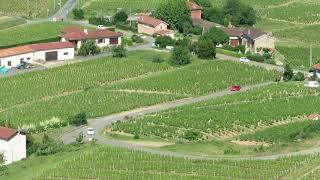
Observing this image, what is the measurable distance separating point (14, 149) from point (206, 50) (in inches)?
889

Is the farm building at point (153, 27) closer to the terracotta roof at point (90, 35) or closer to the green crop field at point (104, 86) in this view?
the terracotta roof at point (90, 35)

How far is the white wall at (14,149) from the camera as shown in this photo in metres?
46.2

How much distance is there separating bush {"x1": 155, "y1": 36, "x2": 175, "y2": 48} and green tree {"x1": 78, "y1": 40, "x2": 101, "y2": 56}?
4.71 meters

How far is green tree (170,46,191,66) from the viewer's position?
64.8 meters

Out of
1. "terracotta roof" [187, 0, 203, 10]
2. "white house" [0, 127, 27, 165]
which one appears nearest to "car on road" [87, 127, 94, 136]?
"white house" [0, 127, 27, 165]

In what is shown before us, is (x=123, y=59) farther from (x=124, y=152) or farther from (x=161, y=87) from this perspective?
(x=124, y=152)

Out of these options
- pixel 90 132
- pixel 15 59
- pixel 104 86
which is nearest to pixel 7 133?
pixel 90 132

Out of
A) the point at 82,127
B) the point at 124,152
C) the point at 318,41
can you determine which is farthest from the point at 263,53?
the point at 124,152

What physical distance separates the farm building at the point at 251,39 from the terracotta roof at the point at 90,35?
8204 millimetres

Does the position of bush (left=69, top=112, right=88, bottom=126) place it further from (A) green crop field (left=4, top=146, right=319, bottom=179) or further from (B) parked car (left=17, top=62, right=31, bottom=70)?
(B) parked car (left=17, top=62, right=31, bottom=70)

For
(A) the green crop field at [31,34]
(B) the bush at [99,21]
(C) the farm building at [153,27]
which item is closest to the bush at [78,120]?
(A) the green crop field at [31,34]

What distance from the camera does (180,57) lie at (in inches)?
2547

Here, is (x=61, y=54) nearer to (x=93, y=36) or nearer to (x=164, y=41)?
(x=93, y=36)

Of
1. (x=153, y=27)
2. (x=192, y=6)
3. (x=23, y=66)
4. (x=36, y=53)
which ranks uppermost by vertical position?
(x=192, y=6)
